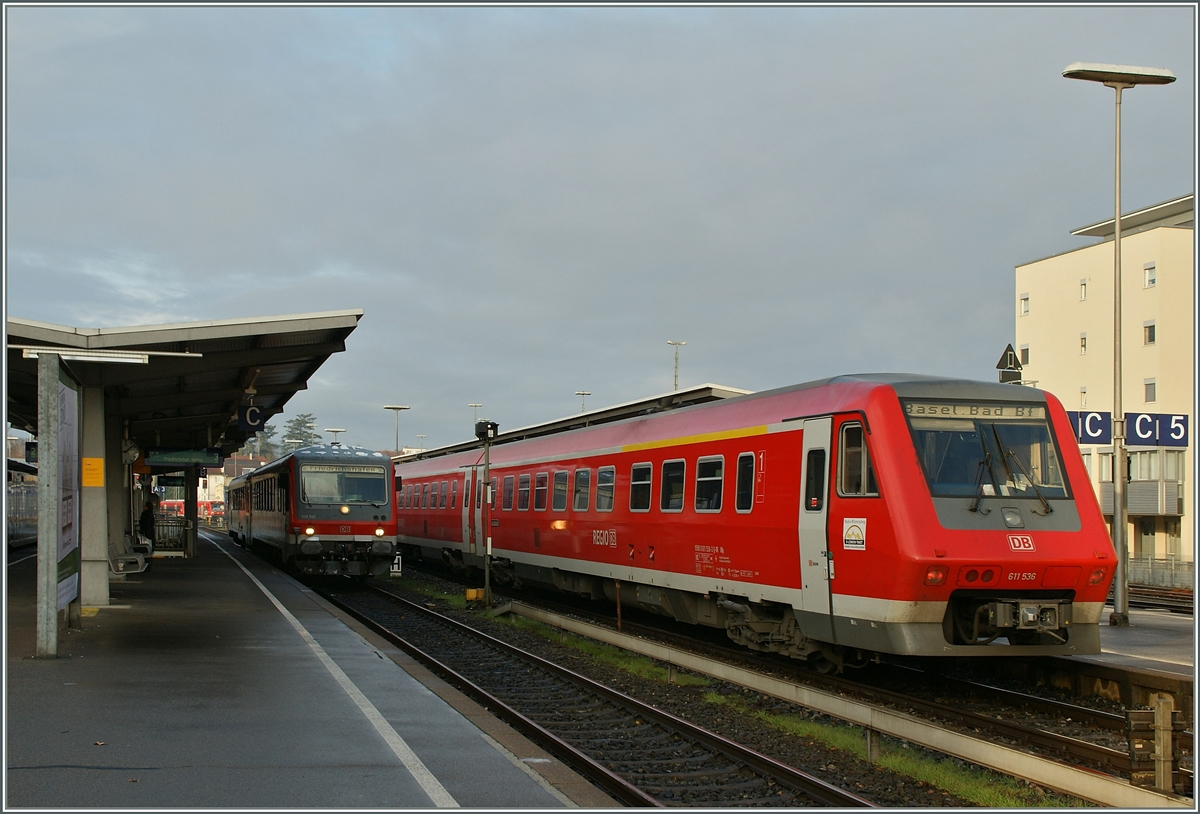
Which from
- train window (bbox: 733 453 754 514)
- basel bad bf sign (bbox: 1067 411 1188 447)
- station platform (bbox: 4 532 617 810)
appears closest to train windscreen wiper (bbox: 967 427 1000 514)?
train window (bbox: 733 453 754 514)

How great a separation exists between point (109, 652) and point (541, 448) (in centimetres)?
1006

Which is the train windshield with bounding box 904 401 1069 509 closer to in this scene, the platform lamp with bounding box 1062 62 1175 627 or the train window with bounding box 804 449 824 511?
the train window with bounding box 804 449 824 511

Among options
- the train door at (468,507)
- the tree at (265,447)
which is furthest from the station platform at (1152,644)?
the tree at (265,447)

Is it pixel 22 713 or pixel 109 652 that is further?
pixel 109 652

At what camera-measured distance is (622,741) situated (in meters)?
9.20

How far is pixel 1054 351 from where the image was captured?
47875mm

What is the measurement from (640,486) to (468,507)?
10757 mm

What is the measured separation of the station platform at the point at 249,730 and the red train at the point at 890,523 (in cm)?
358

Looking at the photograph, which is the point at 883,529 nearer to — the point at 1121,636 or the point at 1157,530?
the point at 1121,636

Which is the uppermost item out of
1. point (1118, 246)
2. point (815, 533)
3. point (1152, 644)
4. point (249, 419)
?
point (1118, 246)

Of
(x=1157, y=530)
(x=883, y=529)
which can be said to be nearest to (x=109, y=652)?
(x=883, y=529)

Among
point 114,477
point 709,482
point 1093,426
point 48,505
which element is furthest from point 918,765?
point 114,477

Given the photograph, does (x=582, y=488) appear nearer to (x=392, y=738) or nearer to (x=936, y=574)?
(x=936, y=574)

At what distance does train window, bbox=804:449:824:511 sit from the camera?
36.6ft
